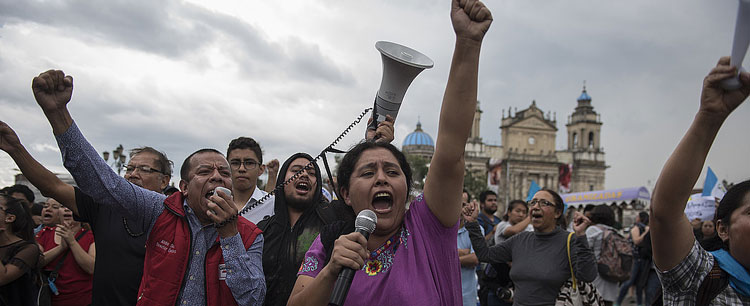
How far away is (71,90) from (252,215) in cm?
239

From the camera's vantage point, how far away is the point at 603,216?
6.70 meters

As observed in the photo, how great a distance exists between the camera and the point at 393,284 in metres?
1.98

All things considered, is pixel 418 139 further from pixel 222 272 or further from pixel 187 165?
pixel 222 272

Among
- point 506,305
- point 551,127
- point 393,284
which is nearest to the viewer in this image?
point 393,284

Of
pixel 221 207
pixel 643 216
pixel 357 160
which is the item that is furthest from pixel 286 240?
pixel 643 216

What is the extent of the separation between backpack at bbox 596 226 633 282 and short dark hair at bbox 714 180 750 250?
449 cm

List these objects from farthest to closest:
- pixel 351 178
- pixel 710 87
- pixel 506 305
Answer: pixel 506 305 → pixel 351 178 → pixel 710 87

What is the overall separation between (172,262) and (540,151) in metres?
65.4

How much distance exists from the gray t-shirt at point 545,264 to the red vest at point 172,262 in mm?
2813

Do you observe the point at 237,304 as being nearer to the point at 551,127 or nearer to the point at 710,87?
the point at 710,87

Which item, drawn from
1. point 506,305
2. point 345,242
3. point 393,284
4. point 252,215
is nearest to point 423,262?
point 393,284

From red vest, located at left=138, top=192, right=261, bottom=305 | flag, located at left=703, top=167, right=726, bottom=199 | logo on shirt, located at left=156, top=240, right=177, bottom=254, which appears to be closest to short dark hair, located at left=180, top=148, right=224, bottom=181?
red vest, located at left=138, top=192, right=261, bottom=305

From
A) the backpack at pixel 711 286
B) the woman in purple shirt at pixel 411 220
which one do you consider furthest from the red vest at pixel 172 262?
the backpack at pixel 711 286

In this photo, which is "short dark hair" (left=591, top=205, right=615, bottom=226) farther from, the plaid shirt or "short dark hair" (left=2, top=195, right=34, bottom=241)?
"short dark hair" (left=2, top=195, right=34, bottom=241)
